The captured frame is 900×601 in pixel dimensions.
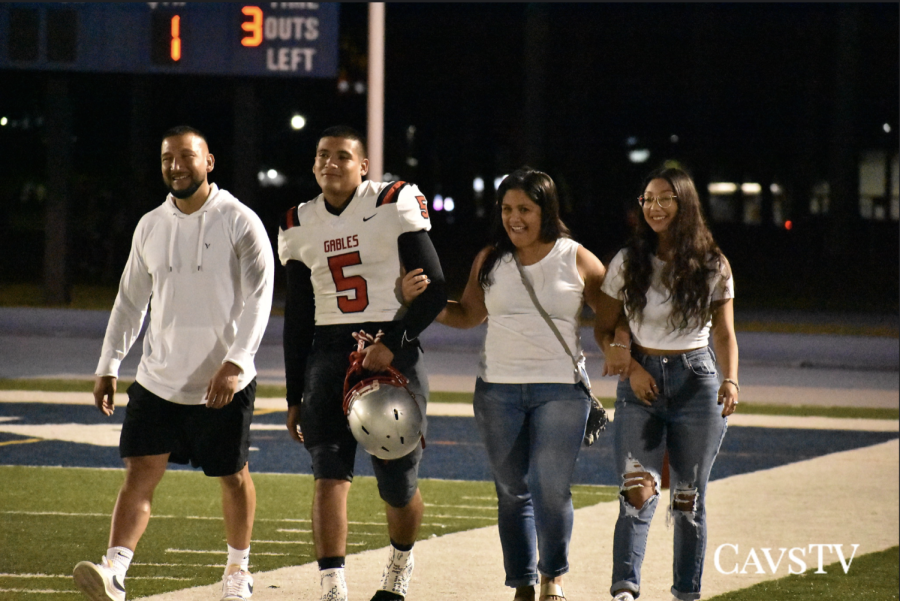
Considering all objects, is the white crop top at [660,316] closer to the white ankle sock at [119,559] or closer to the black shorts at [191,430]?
the black shorts at [191,430]

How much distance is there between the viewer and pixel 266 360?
16359mm

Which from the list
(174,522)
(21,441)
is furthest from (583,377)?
(21,441)

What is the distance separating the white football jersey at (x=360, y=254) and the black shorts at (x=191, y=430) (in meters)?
0.54

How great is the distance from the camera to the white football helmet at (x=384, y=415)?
4.88 metres

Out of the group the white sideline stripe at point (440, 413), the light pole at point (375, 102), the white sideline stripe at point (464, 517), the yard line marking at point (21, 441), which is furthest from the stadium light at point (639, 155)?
the white sideline stripe at point (464, 517)

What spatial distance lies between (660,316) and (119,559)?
231cm

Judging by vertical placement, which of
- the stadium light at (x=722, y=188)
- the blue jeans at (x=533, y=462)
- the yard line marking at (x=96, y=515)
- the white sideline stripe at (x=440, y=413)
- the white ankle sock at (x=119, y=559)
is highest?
the stadium light at (x=722, y=188)

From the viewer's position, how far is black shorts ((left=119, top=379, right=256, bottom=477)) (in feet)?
17.1

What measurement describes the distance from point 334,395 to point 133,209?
38966mm

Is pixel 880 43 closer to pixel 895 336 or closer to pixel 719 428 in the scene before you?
pixel 895 336

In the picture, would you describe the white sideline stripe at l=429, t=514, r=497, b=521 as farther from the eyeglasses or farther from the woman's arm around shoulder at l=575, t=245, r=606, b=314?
the eyeglasses

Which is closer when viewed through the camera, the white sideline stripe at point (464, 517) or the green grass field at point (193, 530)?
the green grass field at point (193, 530)
